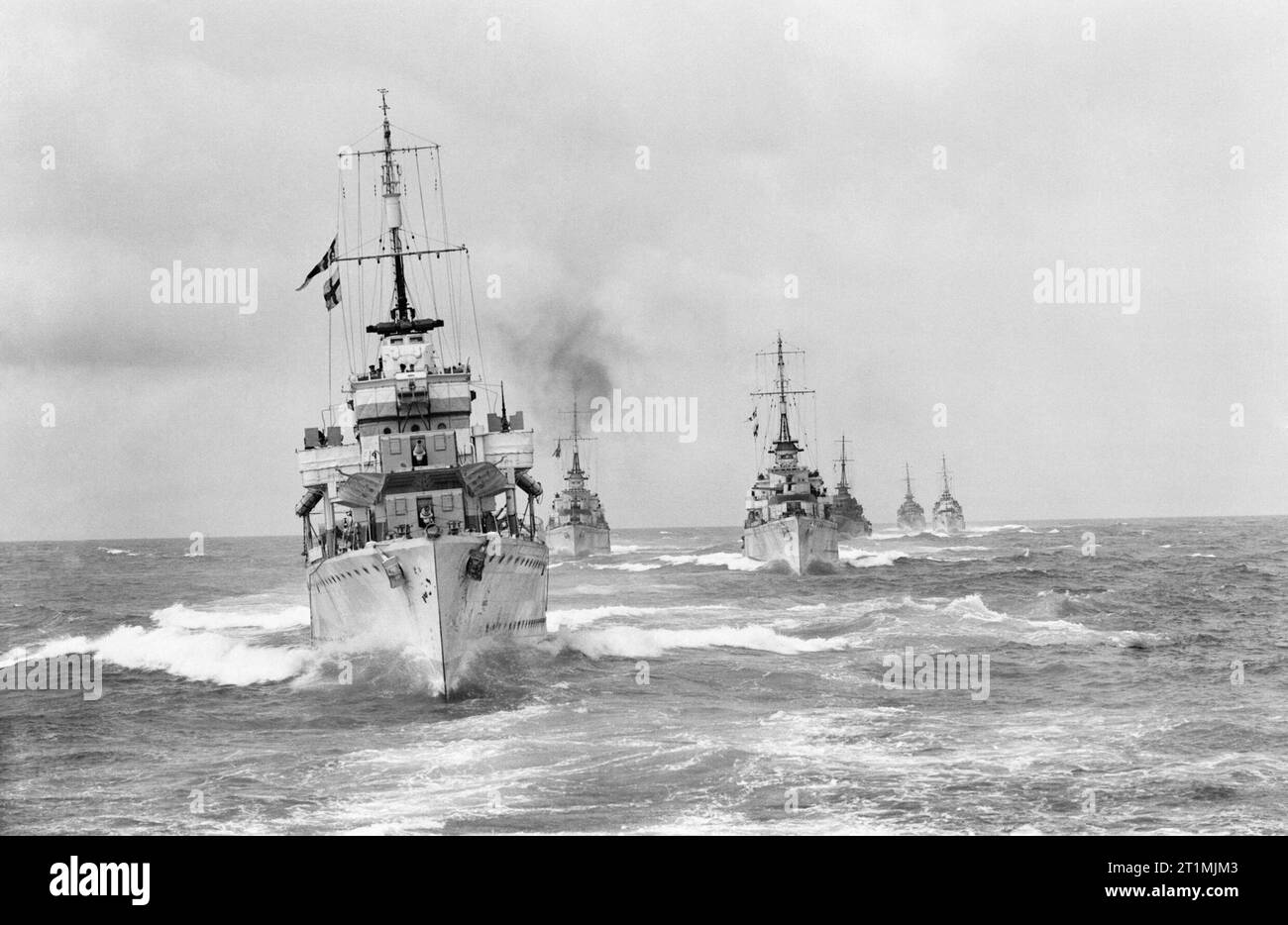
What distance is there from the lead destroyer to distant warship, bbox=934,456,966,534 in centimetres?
15679

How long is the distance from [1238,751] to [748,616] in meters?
31.4

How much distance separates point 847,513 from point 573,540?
48.2 m

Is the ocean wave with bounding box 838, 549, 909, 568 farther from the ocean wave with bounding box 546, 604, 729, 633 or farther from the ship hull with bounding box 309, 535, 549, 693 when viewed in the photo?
the ship hull with bounding box 309, 535, 549, 693

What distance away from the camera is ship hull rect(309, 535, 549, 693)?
30578 mm

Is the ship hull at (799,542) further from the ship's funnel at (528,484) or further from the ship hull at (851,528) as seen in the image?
the ship hull at (851,528)

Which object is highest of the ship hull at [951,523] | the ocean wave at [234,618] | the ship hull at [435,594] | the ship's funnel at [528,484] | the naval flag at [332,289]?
the naval flag at [332,289]

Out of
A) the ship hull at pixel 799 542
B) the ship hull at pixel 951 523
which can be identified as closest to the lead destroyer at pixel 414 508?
the ship hull at pixel 799 542

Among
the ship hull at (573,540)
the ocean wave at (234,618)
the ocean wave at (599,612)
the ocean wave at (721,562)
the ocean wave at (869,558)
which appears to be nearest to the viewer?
the ocean wave at (599,612)

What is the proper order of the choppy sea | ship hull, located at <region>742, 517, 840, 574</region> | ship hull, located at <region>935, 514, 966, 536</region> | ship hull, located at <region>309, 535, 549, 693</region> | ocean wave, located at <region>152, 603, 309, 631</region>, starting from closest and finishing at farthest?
the choppy sea, ship hull, located at <region>309, 535, 549, 693</region>, ocean wave, located at <region>152, 603, 309, 631</region>, ship hull, located at <region>742, 517, 840, 574</region>, ship hull, located at <region>935, 514, 966, 536</region>

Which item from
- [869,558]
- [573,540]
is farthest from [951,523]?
[573,540]

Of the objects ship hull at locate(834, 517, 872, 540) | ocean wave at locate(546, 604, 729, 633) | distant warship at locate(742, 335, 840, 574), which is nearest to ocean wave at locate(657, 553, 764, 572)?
distant warship at locate(742, 335, 840, 574)

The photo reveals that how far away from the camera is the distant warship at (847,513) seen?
504 feet
